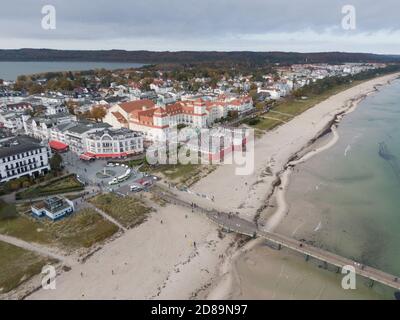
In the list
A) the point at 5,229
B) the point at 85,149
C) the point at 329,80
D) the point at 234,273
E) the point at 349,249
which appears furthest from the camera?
the point at 329,80

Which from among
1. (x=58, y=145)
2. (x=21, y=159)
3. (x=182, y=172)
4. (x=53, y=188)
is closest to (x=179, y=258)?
(x=182, y=172)

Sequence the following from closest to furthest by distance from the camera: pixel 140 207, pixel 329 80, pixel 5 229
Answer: pixel 5 229 → pixel 140 207 → pixel 329 80

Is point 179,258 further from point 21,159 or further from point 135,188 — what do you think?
point 21,159

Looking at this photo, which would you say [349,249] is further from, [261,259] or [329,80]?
[329,80]

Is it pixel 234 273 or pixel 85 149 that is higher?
pixel 85 149

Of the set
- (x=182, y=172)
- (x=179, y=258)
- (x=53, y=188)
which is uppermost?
(x=182, y=172)

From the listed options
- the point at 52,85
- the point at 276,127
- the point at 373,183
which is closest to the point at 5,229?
the point at 373,183

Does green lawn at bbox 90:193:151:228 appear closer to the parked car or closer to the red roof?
the parked car
